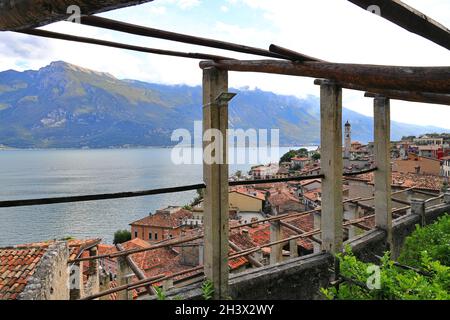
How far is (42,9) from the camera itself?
3.59 feet

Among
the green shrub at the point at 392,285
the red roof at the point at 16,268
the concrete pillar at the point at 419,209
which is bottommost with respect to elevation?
the red roof at the point at 16,268

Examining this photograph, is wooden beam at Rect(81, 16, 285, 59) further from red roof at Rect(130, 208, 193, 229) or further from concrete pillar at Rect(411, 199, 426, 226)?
red roof at Rect(130, 208, 193, 229)

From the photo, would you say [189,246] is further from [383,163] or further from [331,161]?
[383,163]

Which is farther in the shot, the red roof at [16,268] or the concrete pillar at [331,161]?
the red roof at [16,268]

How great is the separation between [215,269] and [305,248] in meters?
15.4

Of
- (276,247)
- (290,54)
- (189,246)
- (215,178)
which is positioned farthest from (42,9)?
(189,246)

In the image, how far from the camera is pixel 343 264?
10.3 feet

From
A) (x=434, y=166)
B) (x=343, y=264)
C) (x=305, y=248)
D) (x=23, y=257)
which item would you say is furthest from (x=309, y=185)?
(x=343, y=264)

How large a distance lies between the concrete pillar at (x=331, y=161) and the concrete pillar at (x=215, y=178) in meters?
1.61

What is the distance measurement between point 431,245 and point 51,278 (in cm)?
606

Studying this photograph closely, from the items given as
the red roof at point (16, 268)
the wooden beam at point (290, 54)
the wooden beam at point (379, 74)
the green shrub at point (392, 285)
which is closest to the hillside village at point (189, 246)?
the red roof at point (16, 268)

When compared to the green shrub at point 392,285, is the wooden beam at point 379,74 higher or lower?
higher

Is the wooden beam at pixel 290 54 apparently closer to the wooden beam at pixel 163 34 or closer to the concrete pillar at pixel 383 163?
→ the wooden beam at pixel 163 34

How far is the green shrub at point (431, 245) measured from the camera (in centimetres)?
418
